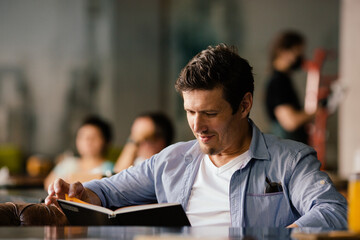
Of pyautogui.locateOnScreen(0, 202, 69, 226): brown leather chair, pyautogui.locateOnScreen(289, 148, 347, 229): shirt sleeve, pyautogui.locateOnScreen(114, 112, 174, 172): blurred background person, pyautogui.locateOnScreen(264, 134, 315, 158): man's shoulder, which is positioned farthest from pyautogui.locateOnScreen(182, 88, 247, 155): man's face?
pyautogui.locateOnScreen(114, 112, 174, 172): blurred background person

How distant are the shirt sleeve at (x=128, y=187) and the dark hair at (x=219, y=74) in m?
0.39

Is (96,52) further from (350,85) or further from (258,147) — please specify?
(258,147)

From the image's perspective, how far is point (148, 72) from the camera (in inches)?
301

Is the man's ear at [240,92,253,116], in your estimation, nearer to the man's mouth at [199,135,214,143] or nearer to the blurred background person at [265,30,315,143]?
the man's mouth at [199,135,214,143]

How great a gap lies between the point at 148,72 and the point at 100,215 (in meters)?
5.93

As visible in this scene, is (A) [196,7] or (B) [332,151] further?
(A) [196,7]

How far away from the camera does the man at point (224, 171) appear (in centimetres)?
188

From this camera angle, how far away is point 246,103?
82.4 inches

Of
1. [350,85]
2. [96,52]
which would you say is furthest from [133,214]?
[96,52]

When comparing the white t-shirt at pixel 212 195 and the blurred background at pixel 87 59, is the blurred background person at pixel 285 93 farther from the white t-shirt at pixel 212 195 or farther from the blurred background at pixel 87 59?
the blurred background at pixel 87 59

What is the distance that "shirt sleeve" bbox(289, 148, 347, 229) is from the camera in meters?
1.65

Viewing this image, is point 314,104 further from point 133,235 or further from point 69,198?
point 133,235

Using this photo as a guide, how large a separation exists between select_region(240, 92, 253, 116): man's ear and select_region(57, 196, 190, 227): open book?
0.52 meters

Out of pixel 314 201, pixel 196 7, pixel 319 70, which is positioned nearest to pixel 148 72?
pixel 196 7
